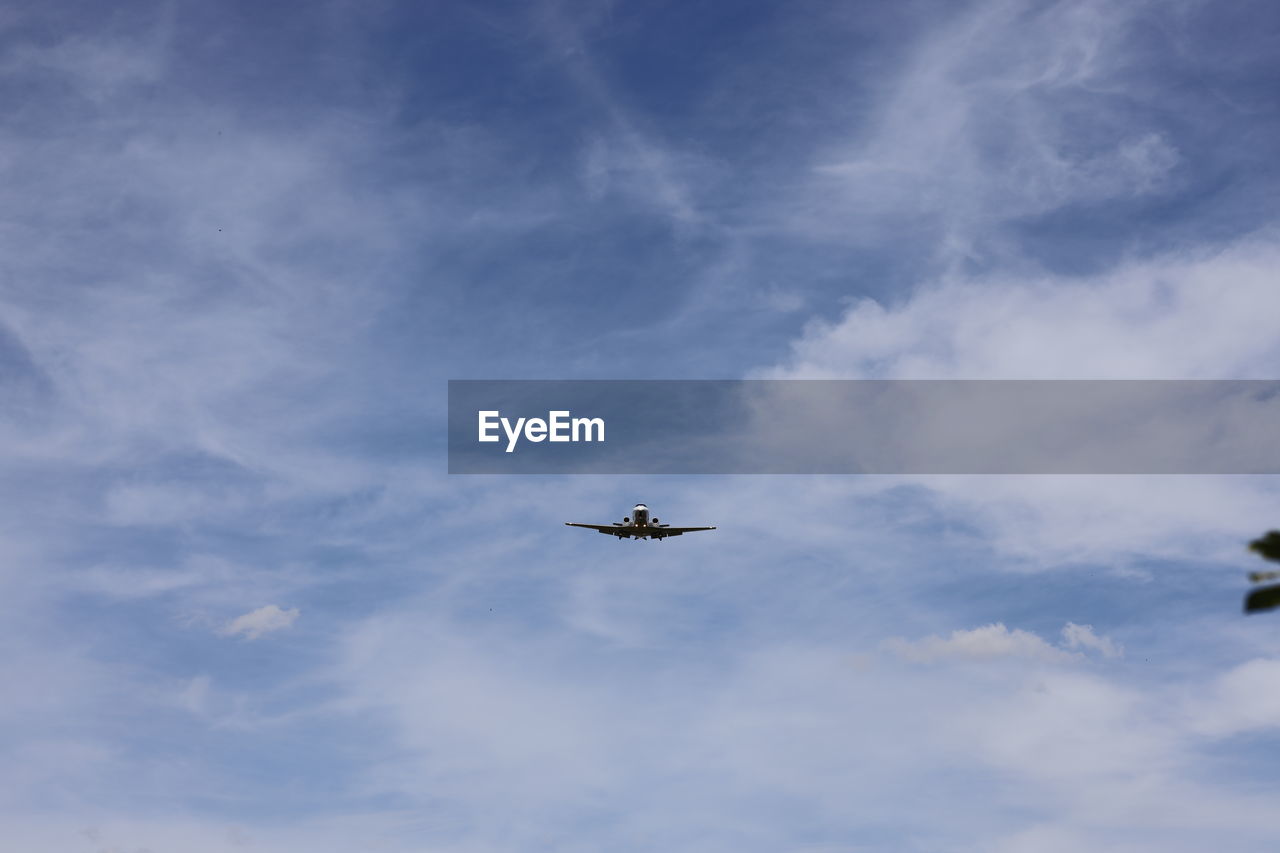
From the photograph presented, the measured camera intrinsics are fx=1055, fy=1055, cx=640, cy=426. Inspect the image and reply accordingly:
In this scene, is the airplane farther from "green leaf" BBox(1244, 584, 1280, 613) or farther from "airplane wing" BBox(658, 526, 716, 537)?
"green leaf" BBox(1244, 584, 1280, 613)

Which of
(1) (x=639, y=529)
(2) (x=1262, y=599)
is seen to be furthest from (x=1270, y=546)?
(1) (x=639, y=529)

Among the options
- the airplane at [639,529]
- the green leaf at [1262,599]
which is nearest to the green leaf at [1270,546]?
the green leaf at [1262,599]

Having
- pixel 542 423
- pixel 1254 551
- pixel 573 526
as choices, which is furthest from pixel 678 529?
pixel 1254 551

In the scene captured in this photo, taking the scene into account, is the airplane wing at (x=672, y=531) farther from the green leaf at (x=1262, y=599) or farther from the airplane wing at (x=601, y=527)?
the green leaf at (x=1262, y=599)

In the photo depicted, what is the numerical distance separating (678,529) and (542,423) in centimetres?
3140

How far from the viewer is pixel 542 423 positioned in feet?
505

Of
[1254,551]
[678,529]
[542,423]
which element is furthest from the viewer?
[678,529]

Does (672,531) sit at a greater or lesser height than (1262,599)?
greater

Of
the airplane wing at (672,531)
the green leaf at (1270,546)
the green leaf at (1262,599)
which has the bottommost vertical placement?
the green leaf at (1262,599)

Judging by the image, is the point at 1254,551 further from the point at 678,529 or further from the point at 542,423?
the point at 678,529

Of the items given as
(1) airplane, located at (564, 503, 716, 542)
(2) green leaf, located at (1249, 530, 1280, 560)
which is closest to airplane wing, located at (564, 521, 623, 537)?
(1) airplane, located at (564, 503, 716, 542)

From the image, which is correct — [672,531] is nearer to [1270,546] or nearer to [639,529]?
[639,529]

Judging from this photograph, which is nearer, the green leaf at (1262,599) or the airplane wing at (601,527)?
the green leaf at (1262,599)

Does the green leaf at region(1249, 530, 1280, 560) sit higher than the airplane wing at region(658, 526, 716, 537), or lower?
lower
